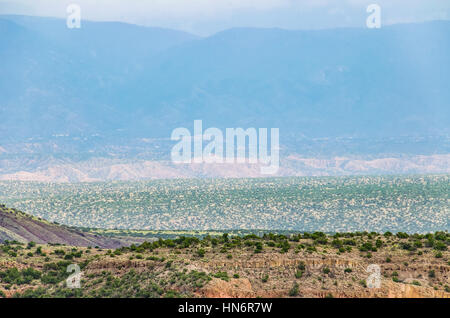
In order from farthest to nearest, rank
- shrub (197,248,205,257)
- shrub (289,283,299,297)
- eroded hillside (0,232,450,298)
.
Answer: shrub (197,248,205,257)
eroded hillside (0,232,450,298)
shrub (289,283,299,297)

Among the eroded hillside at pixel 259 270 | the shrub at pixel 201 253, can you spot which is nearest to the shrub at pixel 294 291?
the eroded hillside at pixel 259 270

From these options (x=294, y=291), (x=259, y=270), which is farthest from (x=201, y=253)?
(x=294, y=291)

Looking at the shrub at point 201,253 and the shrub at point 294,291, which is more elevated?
the shrub at point 201,253

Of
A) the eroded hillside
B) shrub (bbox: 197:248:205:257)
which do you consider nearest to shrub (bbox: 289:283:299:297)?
the eroded hillside

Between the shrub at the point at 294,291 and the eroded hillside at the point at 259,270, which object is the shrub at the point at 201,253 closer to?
the eroded hillside at the point at 259,270

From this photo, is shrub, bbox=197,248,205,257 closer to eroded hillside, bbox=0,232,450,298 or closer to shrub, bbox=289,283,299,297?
eroded hillside, bbox=0,232,450,298

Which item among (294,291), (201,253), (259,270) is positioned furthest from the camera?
(201,253)

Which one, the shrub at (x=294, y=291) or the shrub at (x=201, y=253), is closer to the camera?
the shrub at (x=294, y=291)

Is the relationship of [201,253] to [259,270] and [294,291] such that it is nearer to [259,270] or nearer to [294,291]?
[259,270]

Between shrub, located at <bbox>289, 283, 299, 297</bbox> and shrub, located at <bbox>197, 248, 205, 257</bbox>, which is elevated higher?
shrub, located at <bbox>197, 248, 205, 257</bbox>

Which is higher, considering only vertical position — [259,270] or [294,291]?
[259,270]

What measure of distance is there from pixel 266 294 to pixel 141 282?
7095mm

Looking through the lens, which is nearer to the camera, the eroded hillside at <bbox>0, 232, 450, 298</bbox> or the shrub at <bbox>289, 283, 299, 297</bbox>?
the shrub at <bbox>289, 283, 299, 297</bbox>
